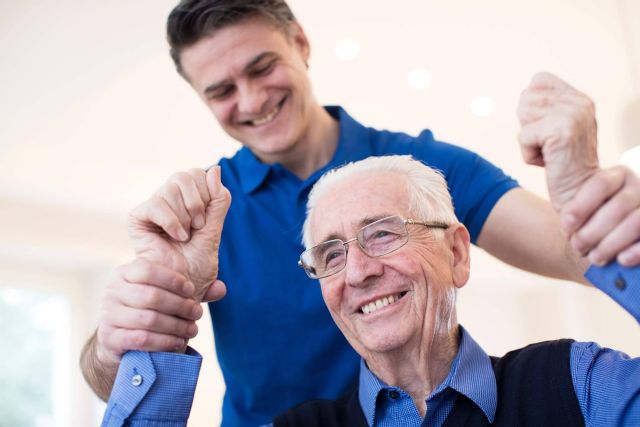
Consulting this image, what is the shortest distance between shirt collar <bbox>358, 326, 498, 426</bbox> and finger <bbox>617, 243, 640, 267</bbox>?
0.43 meters

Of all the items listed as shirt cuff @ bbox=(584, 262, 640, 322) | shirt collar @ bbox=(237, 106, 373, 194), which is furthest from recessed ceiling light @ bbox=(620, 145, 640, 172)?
shirt cuff @ bbox=(584, 262, 640, 322)

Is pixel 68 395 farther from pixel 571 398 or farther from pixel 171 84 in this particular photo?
pixel 571 398

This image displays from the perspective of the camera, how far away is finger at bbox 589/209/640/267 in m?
1.07

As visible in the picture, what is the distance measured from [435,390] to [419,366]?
0.06 metres

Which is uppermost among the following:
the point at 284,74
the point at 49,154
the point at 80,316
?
the point at 49,154

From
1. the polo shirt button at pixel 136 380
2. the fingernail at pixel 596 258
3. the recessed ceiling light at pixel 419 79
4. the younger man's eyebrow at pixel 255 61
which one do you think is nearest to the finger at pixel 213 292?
the polo shirt button at pixel 136 380

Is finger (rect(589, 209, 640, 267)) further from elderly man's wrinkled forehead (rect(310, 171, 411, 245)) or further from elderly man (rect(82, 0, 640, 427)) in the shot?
elderly man's wrinkled forehead (rect(310, 171, 411, 245))

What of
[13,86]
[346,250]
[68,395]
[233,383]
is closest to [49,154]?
[13,86]

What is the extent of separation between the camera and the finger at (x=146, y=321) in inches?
53.3

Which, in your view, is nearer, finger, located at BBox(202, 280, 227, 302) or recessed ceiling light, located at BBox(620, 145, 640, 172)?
finger, located at BBox(202, 280, 227, 302)

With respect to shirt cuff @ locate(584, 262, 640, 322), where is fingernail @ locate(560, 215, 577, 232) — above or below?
above

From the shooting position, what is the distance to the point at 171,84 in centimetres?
362

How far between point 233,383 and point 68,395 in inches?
123

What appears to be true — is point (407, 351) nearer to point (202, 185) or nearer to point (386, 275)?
point (386, 275)
